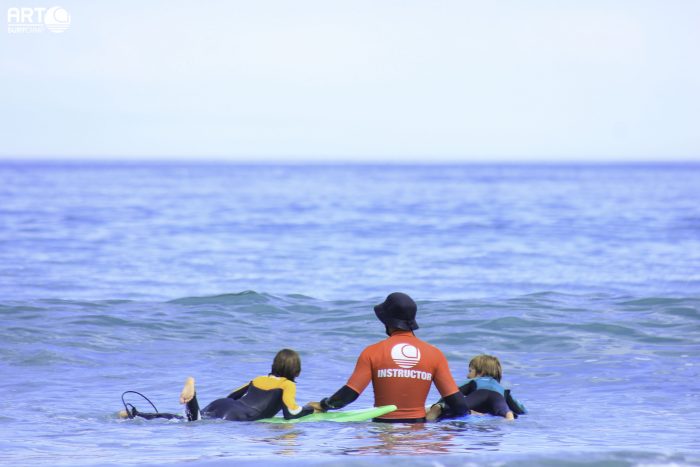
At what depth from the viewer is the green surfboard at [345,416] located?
9094 millimetres

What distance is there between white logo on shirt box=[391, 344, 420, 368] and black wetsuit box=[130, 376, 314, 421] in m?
1.18

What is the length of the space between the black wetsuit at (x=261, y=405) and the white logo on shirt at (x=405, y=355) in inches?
46.6

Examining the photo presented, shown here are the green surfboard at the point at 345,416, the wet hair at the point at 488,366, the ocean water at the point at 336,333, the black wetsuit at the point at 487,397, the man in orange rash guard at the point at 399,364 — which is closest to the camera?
the ocean water at the point at 336,333

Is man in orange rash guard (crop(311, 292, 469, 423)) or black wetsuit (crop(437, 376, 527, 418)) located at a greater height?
man in orange rash guard (crop(311, 292, 469, 423))

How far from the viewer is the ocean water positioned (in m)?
8.63

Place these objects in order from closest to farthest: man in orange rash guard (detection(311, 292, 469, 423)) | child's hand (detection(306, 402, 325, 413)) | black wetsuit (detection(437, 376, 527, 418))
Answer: man in orange rash guard (detection(311, 292, 469, 423)), child's hand (detection(306, 402, 325, 413)), black wetsuit (detection(437, 376, 527, 418))

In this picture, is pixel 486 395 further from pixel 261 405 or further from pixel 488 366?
pixel 261 405

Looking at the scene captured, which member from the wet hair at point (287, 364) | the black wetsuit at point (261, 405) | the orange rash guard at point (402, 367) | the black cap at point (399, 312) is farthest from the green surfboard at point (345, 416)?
the black cap at point (399, 312)

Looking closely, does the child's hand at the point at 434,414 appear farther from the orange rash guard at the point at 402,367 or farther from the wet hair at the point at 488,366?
the wet hair at the point at 488,366

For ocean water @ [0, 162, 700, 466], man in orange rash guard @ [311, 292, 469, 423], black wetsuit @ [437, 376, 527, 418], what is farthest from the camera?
black wetsuit @ [437, 376, 527, 418]

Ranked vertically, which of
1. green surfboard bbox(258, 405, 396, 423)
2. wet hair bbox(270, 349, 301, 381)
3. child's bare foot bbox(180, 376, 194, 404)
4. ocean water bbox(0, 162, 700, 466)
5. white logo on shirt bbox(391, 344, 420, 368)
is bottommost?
ocean water bbox(0, 162, 700, 466)

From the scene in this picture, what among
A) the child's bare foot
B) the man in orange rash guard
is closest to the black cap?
the man in orange rash guard

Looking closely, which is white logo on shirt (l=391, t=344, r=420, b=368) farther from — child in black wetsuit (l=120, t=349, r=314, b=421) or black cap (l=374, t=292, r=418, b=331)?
child in black wetsuit (l=120, t=349, r=314, b=421)

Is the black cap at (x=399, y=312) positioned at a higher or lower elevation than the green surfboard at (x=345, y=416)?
higher
